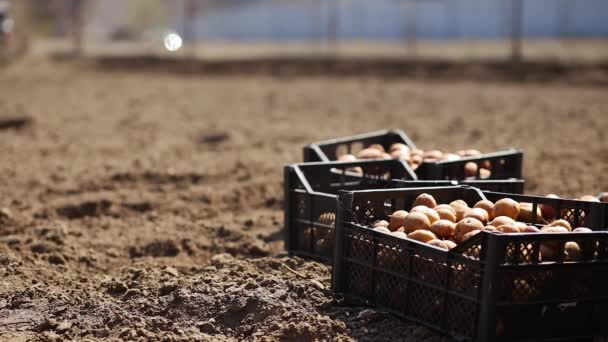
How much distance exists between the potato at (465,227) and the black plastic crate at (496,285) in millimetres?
315

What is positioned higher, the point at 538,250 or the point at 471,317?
the point at 538,250

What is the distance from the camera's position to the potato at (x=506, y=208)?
537 cm

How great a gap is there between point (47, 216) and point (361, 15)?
3801 centimetres

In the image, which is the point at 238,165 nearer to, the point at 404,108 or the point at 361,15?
the point at 404,108

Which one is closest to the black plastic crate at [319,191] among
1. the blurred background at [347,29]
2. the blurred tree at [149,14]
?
the blurred background at [347,29]

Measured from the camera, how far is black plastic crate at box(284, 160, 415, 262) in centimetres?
624

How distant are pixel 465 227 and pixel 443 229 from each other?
140mm

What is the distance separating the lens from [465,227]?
Answer: 5.05 m

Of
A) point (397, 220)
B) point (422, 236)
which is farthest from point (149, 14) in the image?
point (422, 236)

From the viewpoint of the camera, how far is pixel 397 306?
195 inches

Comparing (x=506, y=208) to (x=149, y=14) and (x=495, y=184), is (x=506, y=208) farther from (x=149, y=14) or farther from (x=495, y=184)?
(x=149, y=14)

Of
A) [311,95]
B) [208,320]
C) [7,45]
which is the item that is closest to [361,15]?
[7,45]

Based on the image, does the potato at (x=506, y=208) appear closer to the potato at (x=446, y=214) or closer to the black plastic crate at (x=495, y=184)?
the potato at (x=446, y=214)

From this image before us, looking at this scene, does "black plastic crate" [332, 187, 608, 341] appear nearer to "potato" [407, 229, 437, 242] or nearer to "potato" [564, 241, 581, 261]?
"potato" [564, 241, 581, 261]
